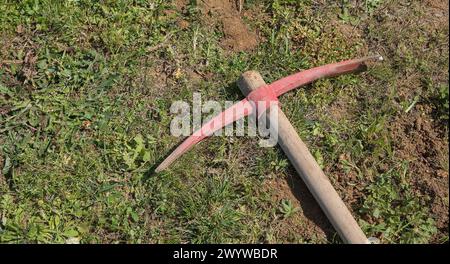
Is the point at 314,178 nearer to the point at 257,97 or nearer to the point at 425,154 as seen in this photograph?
the point at 257,97

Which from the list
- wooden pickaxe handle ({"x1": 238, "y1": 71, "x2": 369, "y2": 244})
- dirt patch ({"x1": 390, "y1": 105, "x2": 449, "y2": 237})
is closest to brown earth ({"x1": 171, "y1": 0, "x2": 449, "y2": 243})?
dirt patch ({"x1": 390, "y1": 105, "x2": 449, "y2": 237})

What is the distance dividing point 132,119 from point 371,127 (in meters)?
1.70

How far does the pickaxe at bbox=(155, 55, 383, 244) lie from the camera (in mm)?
3360

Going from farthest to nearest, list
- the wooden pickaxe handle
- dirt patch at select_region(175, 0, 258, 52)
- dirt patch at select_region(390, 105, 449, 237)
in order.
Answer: dirt patch at select_region(175, 0, 258, 52) → dirt patch at select_region(390, 105, 449, 237) → the wooden pickaxe handle

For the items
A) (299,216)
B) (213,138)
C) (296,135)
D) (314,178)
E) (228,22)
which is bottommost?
(299,216)

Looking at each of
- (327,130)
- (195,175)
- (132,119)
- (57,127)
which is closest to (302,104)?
(327,130)

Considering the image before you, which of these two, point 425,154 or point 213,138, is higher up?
point 213,138

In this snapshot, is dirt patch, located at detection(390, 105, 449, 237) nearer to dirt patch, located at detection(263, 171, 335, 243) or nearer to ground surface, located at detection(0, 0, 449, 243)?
ground surface, located at detection(0, 0, 449, 243)

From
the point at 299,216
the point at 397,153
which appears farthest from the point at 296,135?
the point at 397,153

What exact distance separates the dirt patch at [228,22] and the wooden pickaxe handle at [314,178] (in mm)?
464

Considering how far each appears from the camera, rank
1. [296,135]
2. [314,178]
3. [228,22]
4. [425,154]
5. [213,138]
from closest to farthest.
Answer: [314,178]
[296,135]
[425,154]
[213,138]
[228,22]

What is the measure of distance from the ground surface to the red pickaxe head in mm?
165

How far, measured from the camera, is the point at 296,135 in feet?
11.7

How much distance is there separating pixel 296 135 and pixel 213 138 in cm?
62
